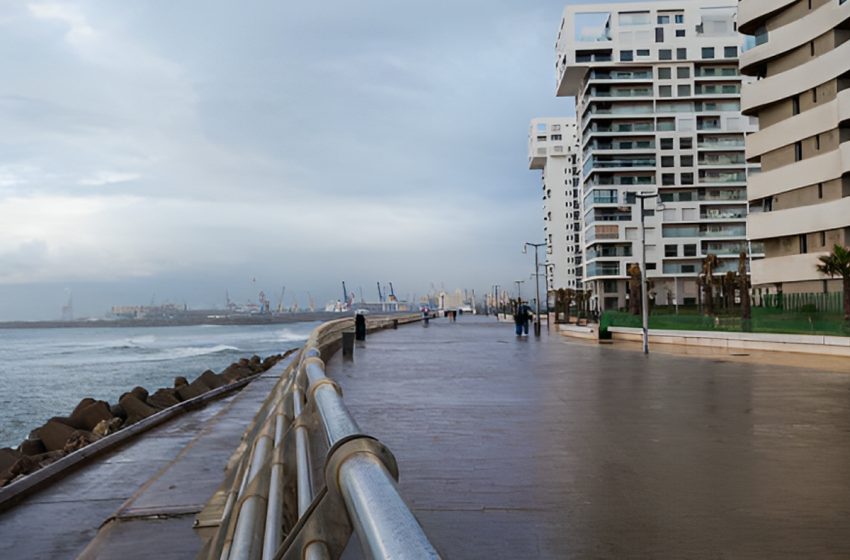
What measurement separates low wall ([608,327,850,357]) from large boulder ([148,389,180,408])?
64.6 feet

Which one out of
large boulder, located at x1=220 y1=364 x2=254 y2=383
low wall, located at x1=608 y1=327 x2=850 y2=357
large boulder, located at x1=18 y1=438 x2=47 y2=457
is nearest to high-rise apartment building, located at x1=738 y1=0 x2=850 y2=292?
low wall, located at x1=608 y1=327 x2=850 y2=357

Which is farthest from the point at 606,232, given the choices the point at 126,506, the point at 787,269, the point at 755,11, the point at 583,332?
the point at 126,506

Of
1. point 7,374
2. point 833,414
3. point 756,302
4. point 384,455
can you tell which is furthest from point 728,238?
point 384,455

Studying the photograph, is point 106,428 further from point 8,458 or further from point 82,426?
point 82,426

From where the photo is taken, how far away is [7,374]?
56.0 meters

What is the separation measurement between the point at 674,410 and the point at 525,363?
11.2 meters

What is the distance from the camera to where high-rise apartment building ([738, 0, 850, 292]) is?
3969 cm

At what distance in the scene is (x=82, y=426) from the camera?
62.6 ft

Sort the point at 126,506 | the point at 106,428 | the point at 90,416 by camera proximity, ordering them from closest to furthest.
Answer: the point at 126,506
the point at 106,428
the point at 90,416

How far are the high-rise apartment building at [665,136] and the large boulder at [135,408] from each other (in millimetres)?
74683

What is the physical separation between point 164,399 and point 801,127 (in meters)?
35.1

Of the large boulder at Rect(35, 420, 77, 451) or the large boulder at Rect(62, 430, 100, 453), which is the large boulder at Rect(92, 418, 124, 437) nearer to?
the large boulder at Rect(62, 430, 100, 453)

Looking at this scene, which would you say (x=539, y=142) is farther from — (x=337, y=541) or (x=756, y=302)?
(x=337, y=541)

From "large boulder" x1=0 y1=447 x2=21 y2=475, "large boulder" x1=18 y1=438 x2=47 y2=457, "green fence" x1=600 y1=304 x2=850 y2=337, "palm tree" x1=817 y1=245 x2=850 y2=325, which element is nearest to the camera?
"large boulder" x1=0 y1=447 x2=21 y2=475
